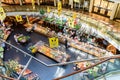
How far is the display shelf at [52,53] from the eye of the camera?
15.9 metres

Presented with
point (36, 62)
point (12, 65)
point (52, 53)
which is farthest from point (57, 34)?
point (12, 65)

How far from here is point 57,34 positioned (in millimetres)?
18203

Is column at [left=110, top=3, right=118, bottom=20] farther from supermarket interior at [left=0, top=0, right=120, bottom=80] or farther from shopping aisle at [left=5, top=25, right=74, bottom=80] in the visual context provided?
shopping aisle at [left=5, top=25, right=74, bottom=80]

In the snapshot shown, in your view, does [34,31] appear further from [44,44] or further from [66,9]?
[66,9]

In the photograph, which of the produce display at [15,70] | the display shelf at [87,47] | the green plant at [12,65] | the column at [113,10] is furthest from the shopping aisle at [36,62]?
the column at [113,10]

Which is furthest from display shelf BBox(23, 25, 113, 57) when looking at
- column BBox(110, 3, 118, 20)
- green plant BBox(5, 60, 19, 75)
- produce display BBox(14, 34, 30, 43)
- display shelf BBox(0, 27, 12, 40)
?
green plant BBox(5, 60, 19, 75)

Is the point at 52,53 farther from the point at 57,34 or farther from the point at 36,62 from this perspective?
the point at 57,34

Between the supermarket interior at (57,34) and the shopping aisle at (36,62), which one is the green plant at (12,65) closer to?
the supermarket interior at (57,34)

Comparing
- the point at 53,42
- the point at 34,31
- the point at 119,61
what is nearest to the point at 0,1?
the point at 34,31

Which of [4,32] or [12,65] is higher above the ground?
[4,32]

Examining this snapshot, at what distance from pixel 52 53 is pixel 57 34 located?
265 centimetres

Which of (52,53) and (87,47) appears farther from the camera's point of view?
(87,47)

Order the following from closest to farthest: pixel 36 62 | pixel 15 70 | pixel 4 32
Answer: pixel 15 70 < pixel 36 62 < pixel 4 32

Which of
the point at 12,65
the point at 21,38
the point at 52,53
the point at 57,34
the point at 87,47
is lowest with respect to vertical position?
the point at 12,65
